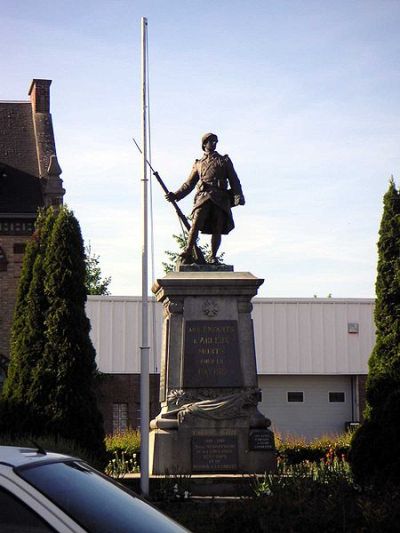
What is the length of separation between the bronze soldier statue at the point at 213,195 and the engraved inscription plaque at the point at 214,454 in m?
2.88

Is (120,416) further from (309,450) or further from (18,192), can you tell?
(309,450)

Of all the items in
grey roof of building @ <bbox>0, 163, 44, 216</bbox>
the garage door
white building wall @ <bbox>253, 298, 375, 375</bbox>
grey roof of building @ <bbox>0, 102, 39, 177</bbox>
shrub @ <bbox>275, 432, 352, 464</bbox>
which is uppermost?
grey roof of building @ <bbox>0, 102, 39, 177</bbox>

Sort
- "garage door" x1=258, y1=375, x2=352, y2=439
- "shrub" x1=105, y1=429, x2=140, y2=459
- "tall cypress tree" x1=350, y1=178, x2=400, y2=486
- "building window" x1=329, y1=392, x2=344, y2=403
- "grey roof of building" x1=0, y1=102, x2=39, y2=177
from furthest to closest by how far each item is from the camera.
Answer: "building window" x1=329, y1=392, x2=344, y2=403 → "grey roof of building" x1=0, y1=102, x2=39, y2=177 → "garage door" x1=258, y1=375, x2=352, y2=439 → "shrub" x1=105, y1=429, x2=140, y2=459 → "tall cypress tree" x1=350, y1=178, x2=400, y2=486

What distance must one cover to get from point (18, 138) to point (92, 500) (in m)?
37.3

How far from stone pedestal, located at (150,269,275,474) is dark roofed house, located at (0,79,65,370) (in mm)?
21907

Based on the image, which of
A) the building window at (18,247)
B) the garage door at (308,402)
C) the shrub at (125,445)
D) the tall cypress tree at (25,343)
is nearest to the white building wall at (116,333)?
the building window at (18,247)

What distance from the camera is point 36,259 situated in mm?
18750

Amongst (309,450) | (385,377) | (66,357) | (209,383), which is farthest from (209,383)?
(309,450)

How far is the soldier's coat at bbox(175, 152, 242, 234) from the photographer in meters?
16.9

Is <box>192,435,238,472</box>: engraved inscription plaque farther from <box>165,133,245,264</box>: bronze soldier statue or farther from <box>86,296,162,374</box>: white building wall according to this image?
<box>86,296,162,374</box>: white building wall

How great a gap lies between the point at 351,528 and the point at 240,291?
24.4 feet

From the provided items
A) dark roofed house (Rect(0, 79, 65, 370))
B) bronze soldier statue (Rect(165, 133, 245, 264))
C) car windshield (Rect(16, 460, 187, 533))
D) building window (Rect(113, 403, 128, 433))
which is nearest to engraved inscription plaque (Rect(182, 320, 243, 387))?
bronze soldier statue (Rect(165, 133, 245, 264))

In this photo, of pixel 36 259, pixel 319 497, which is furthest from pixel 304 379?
pixel 319 497

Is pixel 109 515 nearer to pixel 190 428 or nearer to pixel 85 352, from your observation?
pixel 190 428
